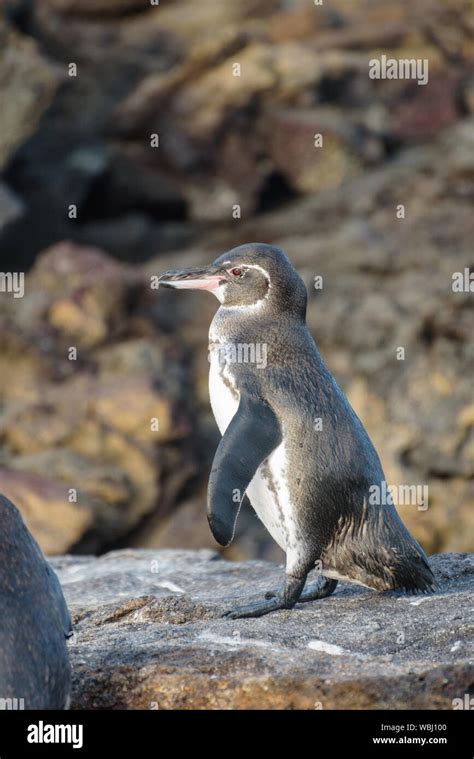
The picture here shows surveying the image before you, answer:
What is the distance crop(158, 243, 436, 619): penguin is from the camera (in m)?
5.22

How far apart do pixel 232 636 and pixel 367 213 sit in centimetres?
990

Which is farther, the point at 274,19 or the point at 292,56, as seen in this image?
the point at 274,19

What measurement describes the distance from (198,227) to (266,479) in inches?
395

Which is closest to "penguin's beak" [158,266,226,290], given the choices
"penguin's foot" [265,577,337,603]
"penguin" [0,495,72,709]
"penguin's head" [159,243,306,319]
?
"penguin's head" [159,243,306,319]

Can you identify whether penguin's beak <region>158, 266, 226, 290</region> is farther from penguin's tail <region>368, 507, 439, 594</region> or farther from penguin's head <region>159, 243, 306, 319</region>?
penguin's tail <region>368, 507, 439, 594</region>

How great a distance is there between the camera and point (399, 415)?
1139 centimetres

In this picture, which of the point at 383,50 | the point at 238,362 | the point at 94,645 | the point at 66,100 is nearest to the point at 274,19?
the point at 383,50

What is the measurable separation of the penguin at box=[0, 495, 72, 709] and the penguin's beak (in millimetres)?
2046

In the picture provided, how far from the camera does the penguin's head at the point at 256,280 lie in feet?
18.8

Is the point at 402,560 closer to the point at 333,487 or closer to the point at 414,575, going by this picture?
the point at 414,575

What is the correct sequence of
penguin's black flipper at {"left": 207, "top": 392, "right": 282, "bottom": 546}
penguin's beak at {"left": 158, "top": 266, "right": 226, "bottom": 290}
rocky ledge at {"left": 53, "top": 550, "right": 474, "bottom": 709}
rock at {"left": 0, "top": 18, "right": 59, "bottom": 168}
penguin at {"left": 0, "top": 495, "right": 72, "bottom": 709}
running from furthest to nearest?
rock at {"left": 0, "top": 18, "right": 59, "bottom": 168} → penguin's beak at {"left": 158, "top": 266, "right": 226, "bottom": 290} → penguin's black flipper at {"left": 207, "top": 392, "right": 282, "bottom": 546} → rocky ledge at {"left": 53, "top": 550, "right": 474, "bottom": 709} → penguin at {"left": 0, "top": 495, "right": 72, "bottom": 709}

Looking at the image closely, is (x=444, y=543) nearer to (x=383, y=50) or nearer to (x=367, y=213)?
(x=367, y=213)

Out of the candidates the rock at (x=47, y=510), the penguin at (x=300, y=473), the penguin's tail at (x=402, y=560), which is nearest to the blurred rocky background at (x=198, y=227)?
the rock at (x=47, y=510)
